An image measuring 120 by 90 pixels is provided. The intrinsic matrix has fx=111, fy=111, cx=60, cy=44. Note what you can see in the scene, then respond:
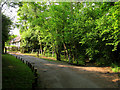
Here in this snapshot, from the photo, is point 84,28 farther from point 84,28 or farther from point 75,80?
point 75,80

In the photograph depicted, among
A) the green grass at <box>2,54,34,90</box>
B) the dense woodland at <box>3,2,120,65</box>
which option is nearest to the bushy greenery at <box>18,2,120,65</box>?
Answer: the dense woodland at <box>3,2,120,65</box>

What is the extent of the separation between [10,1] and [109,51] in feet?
55.4

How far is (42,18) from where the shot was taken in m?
22.0

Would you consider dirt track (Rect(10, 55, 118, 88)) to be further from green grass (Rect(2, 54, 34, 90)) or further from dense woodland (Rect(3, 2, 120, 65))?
dense woodland (Rect(3, 2, 120, 65))

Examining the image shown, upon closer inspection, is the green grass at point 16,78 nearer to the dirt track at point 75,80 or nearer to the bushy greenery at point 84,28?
the dirt track at point 75,80

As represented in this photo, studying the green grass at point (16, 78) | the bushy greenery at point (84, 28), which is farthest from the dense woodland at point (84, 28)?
the green grass at point (16, 78)

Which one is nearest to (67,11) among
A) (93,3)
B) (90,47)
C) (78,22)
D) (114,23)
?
(78,22)

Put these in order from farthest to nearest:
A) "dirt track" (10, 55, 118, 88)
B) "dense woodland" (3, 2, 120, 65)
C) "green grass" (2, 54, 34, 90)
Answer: "dense woodland" (3, 2, 120, 65), "dirt track" (10, 55, 118, 88), "green grass" (2, 54, 34, 90)

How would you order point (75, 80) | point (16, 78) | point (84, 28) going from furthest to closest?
point (84, 28)
point (16, 78)
point (75, 80)

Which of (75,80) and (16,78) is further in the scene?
(16,78)

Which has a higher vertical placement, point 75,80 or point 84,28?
point 84,28

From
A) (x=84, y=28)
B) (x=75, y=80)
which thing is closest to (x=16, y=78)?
(x=75, y=80)

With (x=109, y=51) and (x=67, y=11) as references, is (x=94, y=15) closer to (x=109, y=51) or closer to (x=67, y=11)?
(x=67, y=11)

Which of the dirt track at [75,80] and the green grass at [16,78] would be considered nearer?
the green grass at [16,78]
